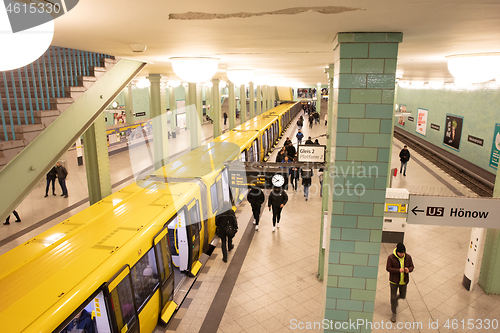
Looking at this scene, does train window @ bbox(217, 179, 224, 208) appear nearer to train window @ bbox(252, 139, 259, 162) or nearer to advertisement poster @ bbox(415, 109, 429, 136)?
train window @ bbox(252, 139, 259, 162)

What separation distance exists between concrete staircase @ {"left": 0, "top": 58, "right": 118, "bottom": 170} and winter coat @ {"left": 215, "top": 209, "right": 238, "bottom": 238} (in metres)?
4.18

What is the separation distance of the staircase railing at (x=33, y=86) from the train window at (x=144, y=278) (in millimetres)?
2306

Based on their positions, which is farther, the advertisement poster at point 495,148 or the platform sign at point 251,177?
the advertisement poster at point 495,148

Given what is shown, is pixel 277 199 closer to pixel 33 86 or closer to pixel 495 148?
pixel 33 86

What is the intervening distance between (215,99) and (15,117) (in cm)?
980

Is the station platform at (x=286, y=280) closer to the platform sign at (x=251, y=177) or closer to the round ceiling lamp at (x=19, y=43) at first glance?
the platform sign at (x=251, y=177)

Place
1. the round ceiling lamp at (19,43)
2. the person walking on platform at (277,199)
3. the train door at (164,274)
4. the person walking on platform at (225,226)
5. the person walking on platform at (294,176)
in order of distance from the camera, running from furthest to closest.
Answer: the person walking on platform at (294,176), the person walking on platform at (277,199), the person walking on platform at (225,226), the train door at (164,274), the round ceiling lamp at (19,43)

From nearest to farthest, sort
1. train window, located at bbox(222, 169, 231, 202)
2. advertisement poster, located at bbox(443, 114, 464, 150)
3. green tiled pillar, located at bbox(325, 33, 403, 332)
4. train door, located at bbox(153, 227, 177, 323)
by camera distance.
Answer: green tiled pillar, located at bbox(325, 33, 403, 332), train door, located at bbox(153, 227, 177, 323), train window, located at bbox(222, 169, 231, 202), advertisement poster, located at bbox(443, 114, 464, 150)

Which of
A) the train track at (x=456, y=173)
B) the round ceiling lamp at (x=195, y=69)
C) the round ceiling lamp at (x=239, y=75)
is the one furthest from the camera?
the train track at (x=456, y=173)

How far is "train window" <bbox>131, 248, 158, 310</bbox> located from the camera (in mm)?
4500

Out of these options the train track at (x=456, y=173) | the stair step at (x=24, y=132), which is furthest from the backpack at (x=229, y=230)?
the train track at (x=456, y=173)

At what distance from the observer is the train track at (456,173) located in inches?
487

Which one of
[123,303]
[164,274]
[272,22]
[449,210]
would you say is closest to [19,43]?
[272,22]

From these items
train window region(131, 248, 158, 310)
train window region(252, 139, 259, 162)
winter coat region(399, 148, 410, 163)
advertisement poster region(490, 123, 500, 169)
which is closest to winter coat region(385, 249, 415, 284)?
train window region(131, 248, 158, 310)
